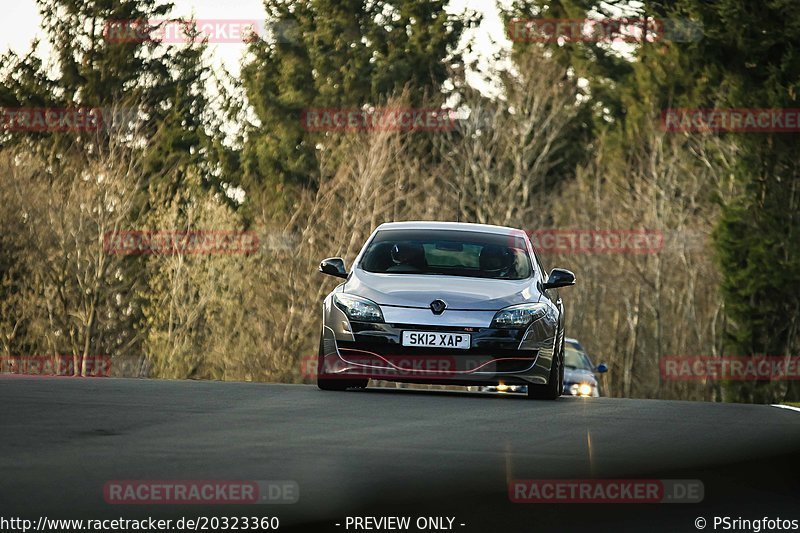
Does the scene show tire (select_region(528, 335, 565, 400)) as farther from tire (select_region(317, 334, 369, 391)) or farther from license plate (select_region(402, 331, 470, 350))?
tire (select_region(317, 334, 369, 391))

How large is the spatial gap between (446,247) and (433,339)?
6.49ft

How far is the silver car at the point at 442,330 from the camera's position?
1544cm

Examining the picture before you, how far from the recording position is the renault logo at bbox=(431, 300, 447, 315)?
15.4 meters

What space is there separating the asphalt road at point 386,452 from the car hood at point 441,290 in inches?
38.1

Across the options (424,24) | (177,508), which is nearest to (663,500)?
(177,508)

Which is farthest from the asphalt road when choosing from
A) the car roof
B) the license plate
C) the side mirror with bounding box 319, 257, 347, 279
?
the car roof

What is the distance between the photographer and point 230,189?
72.2m

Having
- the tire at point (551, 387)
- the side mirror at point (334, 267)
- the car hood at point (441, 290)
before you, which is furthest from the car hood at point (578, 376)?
the car hood at point (441, 290)

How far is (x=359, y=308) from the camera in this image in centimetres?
1573

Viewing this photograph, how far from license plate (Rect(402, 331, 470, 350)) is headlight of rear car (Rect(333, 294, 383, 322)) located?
35cm

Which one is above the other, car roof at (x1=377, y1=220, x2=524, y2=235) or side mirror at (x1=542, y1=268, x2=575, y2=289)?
car roof at (x1=377, y1=220, x2=524, y2=235)

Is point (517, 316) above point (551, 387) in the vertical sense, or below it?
above

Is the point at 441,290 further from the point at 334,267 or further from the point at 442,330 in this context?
the point at 334,267

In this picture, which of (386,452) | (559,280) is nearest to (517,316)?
(559,280)
